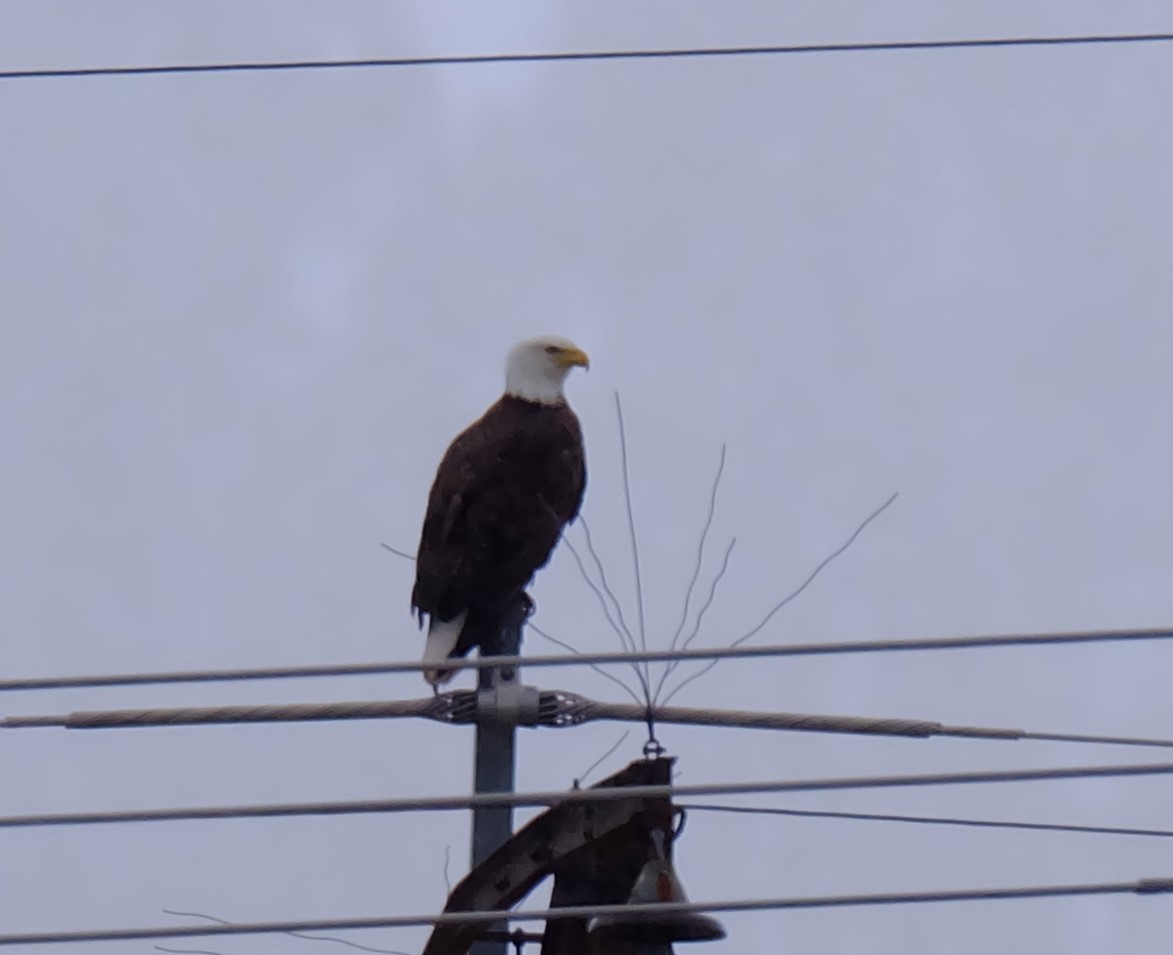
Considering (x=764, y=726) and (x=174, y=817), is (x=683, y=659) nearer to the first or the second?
(x=764, y=726)

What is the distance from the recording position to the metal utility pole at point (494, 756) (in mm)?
4141

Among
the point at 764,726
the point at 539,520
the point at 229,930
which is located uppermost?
the point at 539,520

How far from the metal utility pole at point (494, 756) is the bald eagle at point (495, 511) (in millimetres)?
1522

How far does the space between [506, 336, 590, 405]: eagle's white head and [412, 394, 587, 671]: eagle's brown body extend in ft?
0.35

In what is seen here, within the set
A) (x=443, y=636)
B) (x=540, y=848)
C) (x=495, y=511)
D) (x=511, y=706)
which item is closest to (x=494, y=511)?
(x=495, y=511)

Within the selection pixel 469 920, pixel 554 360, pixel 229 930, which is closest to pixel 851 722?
pixel 469 920

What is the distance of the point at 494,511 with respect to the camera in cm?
629

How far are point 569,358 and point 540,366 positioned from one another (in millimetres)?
91

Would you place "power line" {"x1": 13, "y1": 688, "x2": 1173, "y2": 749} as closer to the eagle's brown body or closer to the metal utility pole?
the metal utility pole

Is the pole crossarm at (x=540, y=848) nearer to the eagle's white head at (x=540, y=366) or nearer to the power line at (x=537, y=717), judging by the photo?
the power line at (x=537, y=717)

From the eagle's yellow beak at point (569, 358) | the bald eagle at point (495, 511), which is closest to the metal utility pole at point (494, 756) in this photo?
the bald eagle at point (495, 511)

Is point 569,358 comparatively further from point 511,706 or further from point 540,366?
point 511,706

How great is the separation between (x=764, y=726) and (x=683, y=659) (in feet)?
0.60

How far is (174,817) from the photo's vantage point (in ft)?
12.2
